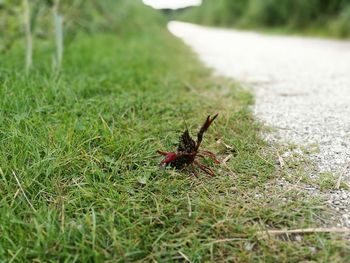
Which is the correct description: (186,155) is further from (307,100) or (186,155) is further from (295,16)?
(295,16)

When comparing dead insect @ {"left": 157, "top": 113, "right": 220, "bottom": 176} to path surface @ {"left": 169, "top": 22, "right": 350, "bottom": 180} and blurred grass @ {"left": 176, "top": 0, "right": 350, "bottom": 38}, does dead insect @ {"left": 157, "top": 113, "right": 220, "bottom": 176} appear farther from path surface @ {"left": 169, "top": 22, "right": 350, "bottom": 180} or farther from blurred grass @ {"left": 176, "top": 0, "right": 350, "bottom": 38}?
blurred grass @ {"left": 176, "top": 0, "right": 350, "bottom": 38}

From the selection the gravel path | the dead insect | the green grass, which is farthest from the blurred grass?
the dead insect

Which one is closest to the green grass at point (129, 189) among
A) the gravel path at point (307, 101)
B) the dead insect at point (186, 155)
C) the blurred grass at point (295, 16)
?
the dead insect at point (186, 155)

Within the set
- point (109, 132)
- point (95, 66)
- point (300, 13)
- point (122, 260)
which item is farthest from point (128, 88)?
point (300, 13)

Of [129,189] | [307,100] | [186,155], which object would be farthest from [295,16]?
[129,189]

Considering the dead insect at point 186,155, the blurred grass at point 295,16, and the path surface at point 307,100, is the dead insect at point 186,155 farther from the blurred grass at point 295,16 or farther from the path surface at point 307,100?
the blurred grass at point 295,16

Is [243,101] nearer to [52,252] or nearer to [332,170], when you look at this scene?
[332,170]
